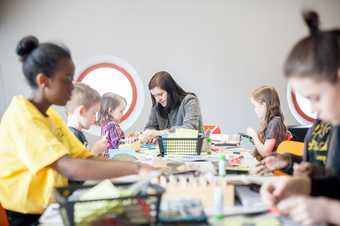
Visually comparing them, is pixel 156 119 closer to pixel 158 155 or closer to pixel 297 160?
pixel 158 155

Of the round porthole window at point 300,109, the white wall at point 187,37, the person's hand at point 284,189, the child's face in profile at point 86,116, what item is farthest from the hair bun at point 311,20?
the round porthole window at point 300,109

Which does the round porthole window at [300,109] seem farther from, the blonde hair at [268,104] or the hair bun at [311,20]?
the hair bun at [311,20]

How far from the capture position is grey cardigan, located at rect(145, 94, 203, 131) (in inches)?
91.2

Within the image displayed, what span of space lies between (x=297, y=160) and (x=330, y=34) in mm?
625

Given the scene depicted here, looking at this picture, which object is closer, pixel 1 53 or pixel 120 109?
pixel 120 109

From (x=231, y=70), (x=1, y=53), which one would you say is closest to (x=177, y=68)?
(x=231, y=70)

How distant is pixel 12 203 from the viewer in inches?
44.2

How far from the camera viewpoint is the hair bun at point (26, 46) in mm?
1172

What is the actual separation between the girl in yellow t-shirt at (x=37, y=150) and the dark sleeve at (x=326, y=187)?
1.65 ft

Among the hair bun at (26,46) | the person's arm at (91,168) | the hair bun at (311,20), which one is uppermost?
the hair bun at (311,20)

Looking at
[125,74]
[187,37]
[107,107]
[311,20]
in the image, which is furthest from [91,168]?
[187,37]

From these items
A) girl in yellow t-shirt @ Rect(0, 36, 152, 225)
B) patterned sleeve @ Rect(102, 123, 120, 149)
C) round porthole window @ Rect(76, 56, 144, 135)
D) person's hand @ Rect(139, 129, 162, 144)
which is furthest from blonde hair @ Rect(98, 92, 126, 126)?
girl in yellow t-shirt @ Rect(0, 36, 152, 225)

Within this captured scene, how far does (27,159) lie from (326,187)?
805 mm

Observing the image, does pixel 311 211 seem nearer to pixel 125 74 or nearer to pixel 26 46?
pixel 26 46
